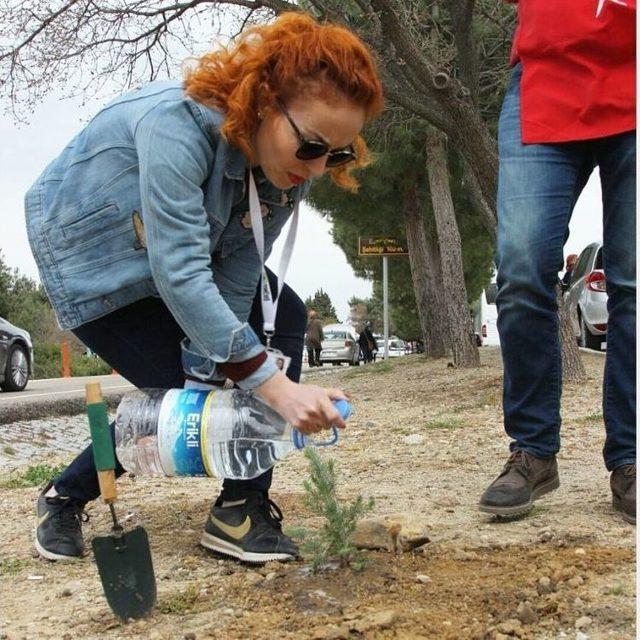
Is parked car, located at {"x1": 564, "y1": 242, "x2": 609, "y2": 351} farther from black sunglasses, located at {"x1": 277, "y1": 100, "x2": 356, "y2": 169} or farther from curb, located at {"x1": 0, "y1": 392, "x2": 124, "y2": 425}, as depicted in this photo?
black sunglasses, located at {"x1": 277, "y1": 100, "x2": 356, "y2": 169}

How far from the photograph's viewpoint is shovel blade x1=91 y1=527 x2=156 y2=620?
226cm

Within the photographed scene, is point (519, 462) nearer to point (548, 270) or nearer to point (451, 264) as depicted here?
point (548, 270)

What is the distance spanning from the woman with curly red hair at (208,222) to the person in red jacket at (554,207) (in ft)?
1.94

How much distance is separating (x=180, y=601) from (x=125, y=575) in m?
0.17

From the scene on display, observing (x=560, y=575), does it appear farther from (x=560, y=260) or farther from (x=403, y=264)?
(x=403, y=264)

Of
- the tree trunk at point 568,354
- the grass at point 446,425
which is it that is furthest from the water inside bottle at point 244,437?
the tree trunk at point 568,354

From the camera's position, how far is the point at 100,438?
2.29 meters

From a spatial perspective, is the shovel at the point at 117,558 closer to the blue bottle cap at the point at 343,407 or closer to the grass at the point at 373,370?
the blue bottle cap at the point at 343,407

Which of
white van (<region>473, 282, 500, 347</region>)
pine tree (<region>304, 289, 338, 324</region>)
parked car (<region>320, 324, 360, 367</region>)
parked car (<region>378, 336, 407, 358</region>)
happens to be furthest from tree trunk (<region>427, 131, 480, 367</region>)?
pine tree (<region>304, 289, 338, 324</region>)

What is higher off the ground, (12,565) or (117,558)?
(117,558)

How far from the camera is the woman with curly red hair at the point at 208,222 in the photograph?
225 centimetres

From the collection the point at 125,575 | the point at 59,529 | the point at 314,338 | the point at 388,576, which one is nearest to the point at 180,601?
the point at 125,575

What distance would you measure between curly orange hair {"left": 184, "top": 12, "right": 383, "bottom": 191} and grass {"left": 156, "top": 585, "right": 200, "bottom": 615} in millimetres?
1154

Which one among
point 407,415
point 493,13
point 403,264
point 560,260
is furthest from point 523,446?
point 403,264
